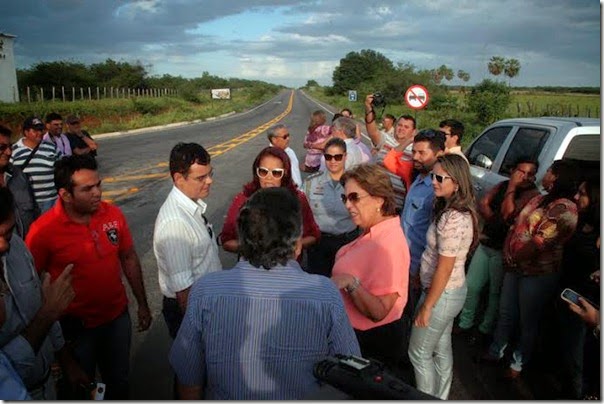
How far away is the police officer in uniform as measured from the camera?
3.96m

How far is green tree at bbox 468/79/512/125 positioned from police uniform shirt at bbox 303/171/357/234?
1777cm

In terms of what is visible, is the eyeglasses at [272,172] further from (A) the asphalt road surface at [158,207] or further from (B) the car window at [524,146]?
(B) the car window at [524,146]

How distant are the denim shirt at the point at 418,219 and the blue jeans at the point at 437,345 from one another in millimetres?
543

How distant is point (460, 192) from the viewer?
2914 millimetres

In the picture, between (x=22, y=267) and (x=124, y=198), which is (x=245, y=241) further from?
(x=124, y=198)

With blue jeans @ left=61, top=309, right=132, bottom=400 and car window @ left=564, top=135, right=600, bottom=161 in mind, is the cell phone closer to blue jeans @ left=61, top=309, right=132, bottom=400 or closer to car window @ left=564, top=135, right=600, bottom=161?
car window @ left=564, top=135, right=600, bottom=161

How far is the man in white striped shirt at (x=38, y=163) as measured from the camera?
16.8 ft

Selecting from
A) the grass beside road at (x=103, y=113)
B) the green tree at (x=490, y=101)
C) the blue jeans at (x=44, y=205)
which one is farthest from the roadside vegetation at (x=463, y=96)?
the grass beside road at (x=103, y=113)

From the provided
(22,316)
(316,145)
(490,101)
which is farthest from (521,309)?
(490,101)

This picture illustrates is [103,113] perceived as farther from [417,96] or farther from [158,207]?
[158,207]

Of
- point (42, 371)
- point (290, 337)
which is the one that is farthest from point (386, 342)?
point (42, 371)

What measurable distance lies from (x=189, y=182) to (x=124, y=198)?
711 centimetres

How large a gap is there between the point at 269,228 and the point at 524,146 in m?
4.14

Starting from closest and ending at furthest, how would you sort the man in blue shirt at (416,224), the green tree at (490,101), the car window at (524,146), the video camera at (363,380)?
the video camera at (363,380) → the man in blue shirt at (416,224) → the car window at (524,146) → the green tree at (490,101)
